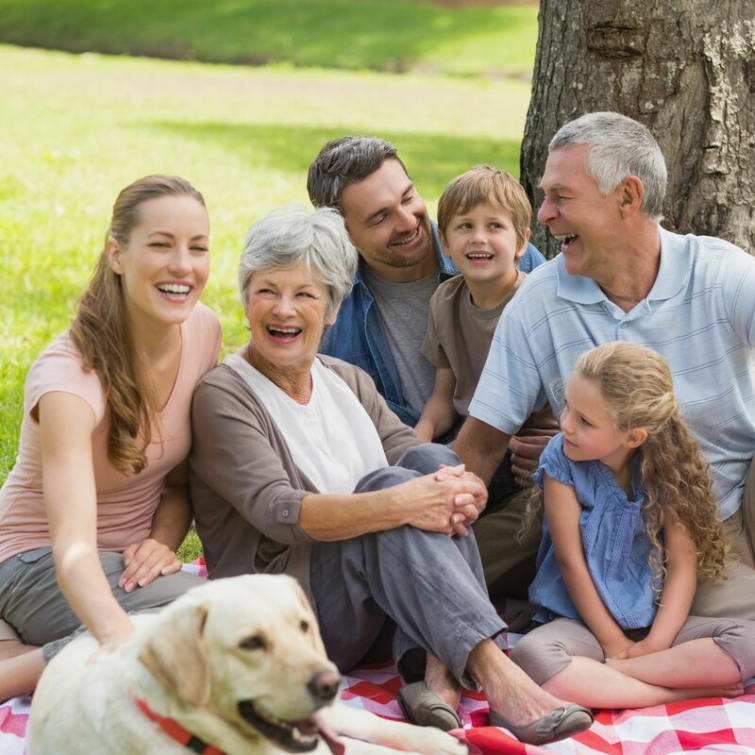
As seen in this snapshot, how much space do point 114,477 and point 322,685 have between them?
1289mm

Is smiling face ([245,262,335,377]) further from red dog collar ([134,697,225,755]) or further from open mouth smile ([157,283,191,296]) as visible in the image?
red dog collar ([134,697,225,755])

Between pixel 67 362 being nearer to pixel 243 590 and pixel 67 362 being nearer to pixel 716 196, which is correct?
pixel 243 590

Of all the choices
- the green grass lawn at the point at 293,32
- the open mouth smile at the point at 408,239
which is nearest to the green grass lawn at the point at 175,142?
the open mouth smile at the point at 408,239

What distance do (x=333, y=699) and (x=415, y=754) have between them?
25.9 inches

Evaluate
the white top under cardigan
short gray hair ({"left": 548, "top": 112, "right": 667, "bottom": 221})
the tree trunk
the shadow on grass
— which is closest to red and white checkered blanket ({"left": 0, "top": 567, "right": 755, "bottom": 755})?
the white top under cardigan

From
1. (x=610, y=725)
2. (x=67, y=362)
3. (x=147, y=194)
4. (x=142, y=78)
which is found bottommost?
(x=610, y=725)

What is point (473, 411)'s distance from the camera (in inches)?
158

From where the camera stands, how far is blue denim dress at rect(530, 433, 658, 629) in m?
3.59

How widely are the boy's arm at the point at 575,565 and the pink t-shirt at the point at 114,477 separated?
3.75 ft

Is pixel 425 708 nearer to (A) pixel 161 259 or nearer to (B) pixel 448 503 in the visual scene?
(B) pixel 448 503

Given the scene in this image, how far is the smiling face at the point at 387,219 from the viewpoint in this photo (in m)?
4.46

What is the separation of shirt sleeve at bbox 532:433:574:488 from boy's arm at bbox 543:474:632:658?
18 millimetres

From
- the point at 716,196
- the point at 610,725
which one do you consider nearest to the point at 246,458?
the point at 610,725

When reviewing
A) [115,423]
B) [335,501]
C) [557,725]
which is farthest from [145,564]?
→ [557,725]
